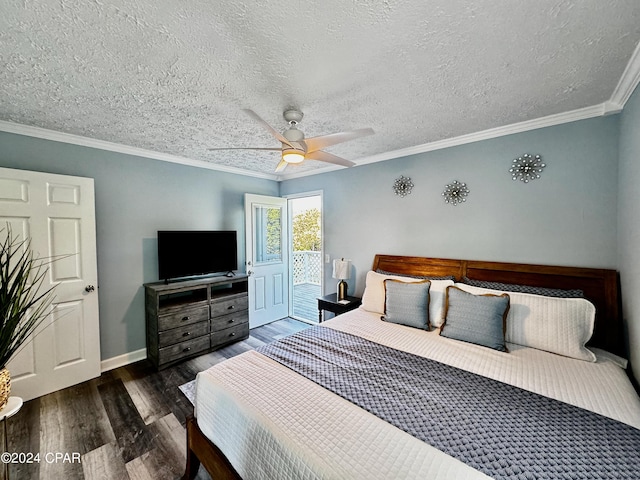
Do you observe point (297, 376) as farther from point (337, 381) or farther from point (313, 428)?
point (313, 428)

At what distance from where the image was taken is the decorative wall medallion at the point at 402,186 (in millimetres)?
3074

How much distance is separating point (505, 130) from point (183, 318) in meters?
3.88

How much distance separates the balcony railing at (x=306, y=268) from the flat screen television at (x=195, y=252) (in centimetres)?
362

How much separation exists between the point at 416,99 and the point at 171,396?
3282 millimetres

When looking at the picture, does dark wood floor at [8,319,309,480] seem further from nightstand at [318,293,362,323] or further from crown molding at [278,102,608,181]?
crown molding at [278,102,608,181]

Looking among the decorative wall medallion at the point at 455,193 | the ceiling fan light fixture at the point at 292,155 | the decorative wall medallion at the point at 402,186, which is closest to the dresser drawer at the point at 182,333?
the ceiling fan light fixture at the point at 292,155

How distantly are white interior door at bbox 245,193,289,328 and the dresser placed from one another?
375 mm

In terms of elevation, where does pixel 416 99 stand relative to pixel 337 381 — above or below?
above

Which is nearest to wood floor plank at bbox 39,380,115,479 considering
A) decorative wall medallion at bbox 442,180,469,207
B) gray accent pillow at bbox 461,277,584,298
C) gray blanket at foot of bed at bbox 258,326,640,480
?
gray blanket at foot of bed at bbox 258,326,640,480

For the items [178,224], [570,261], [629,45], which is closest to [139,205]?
[178,224]

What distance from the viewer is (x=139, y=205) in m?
3.03

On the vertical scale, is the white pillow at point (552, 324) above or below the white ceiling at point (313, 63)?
below

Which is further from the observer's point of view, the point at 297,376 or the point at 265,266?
the point at 265,266

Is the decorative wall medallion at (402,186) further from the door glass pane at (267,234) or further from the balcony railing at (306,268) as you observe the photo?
the balcony railing at (306,268)
